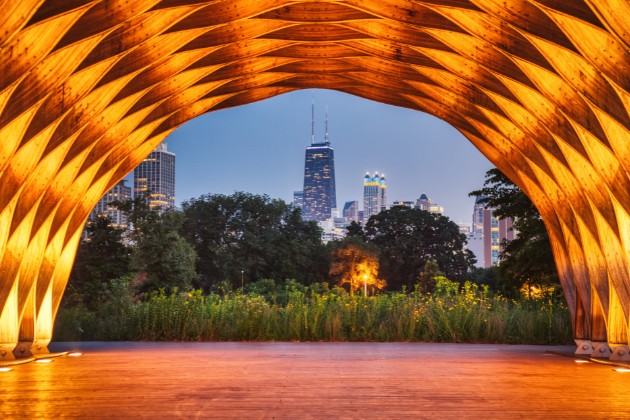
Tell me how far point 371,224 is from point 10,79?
205 ft

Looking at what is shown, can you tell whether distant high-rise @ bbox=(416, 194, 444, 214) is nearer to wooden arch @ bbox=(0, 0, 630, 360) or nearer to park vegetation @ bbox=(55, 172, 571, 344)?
park vegetation @ bbox=(55, 172, 571, 344)

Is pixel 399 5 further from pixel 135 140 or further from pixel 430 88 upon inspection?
pixel 135 140

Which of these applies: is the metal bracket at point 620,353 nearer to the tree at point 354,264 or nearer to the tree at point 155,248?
the tree at point 155,248

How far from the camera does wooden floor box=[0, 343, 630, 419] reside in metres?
9.32

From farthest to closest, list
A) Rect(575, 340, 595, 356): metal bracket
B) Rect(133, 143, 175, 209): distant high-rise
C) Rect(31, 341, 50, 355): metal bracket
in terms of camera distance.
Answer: Rect(133, 143, 175, 209): distant high-rise
Rect(575, 340, 595, 356): metal bracket
Rect(31, 341, 50, 355): metal bracket

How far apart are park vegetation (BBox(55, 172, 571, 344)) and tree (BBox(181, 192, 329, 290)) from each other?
108 mm

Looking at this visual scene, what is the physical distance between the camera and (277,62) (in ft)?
66.7

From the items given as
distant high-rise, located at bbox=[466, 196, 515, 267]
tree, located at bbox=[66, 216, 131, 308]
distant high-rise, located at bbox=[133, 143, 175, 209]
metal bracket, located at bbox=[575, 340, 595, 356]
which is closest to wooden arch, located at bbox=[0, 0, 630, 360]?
metal bracket, located at bbox=[575, 340, 595, 356]

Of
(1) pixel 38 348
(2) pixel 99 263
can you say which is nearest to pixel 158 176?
(2) pixel 99 263


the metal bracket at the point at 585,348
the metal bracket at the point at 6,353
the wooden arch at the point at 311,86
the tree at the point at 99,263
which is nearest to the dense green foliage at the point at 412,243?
the tree at the point at 99,263

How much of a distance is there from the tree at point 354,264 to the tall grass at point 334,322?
36.7 meters

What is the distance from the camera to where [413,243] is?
71.4m

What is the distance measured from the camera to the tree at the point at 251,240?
61625mm

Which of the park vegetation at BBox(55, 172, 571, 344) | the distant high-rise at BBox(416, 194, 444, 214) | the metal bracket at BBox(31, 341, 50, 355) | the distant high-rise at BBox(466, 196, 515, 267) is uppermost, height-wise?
the distant high-rise at BBox(416, 194, 444, 214)
